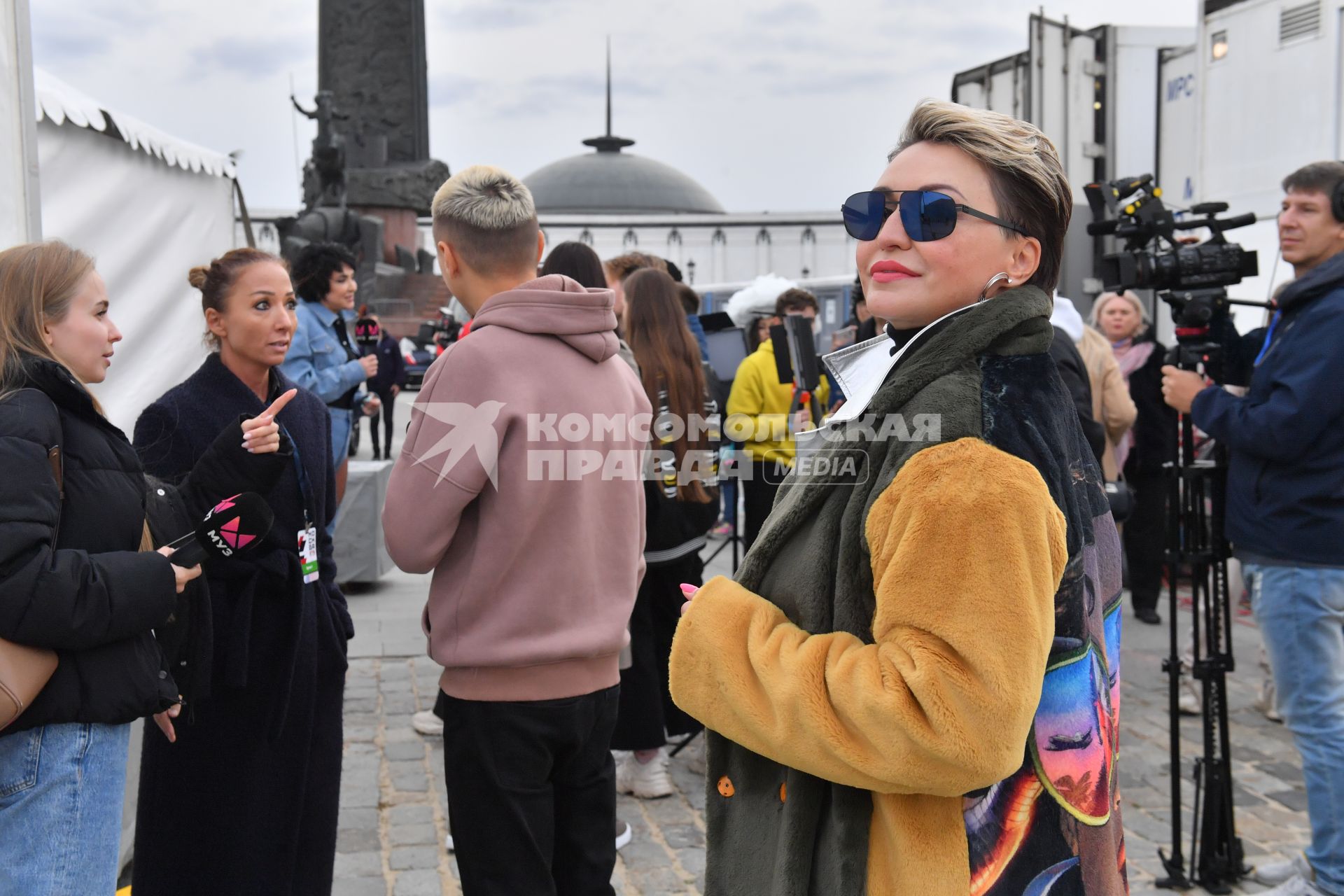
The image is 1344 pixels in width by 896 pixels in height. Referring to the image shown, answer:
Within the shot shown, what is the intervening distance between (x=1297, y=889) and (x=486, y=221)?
3.28 meters

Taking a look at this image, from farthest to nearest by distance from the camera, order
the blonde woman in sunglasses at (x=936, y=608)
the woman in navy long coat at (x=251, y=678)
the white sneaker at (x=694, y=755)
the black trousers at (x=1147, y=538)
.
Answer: the black trousers at (x=1147, y=538) < the white sneaker at (x=694, y=755) < the woman in navy long coat at (x=251, y=678) < the blonde woman in sunglasses at (x=936, y=608)

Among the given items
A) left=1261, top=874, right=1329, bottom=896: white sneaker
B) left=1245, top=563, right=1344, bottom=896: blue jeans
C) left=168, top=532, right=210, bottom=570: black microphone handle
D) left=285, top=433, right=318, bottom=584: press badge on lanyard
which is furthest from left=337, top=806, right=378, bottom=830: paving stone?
left=1245, top=563, right=1344, bottom=896: blue jeans

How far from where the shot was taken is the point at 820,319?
57.2ft

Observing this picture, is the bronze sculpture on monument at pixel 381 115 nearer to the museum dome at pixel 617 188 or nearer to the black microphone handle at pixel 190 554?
the black microphone handle at pixel 190 554

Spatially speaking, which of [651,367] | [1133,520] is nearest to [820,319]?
[1133,520]

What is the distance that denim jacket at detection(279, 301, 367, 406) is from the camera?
6.09 metres

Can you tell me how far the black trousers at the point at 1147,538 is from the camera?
7641mm

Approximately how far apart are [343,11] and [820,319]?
15987 millimetres

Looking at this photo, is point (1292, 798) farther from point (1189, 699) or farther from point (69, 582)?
point (69, 582)

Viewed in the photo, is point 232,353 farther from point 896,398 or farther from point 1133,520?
point 1133,520

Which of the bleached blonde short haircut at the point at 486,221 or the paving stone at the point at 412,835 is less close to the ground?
the bleached blonde short haircut at the point at 486,221

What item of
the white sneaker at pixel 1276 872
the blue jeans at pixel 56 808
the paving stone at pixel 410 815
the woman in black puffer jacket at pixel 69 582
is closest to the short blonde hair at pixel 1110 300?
the white sneaker at pixel 1276 872

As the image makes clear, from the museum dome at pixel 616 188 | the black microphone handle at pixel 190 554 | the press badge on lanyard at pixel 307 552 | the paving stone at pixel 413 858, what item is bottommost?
the paving stone at pixel 413 858

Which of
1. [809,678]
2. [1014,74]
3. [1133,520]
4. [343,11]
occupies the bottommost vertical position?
[1133,520]
